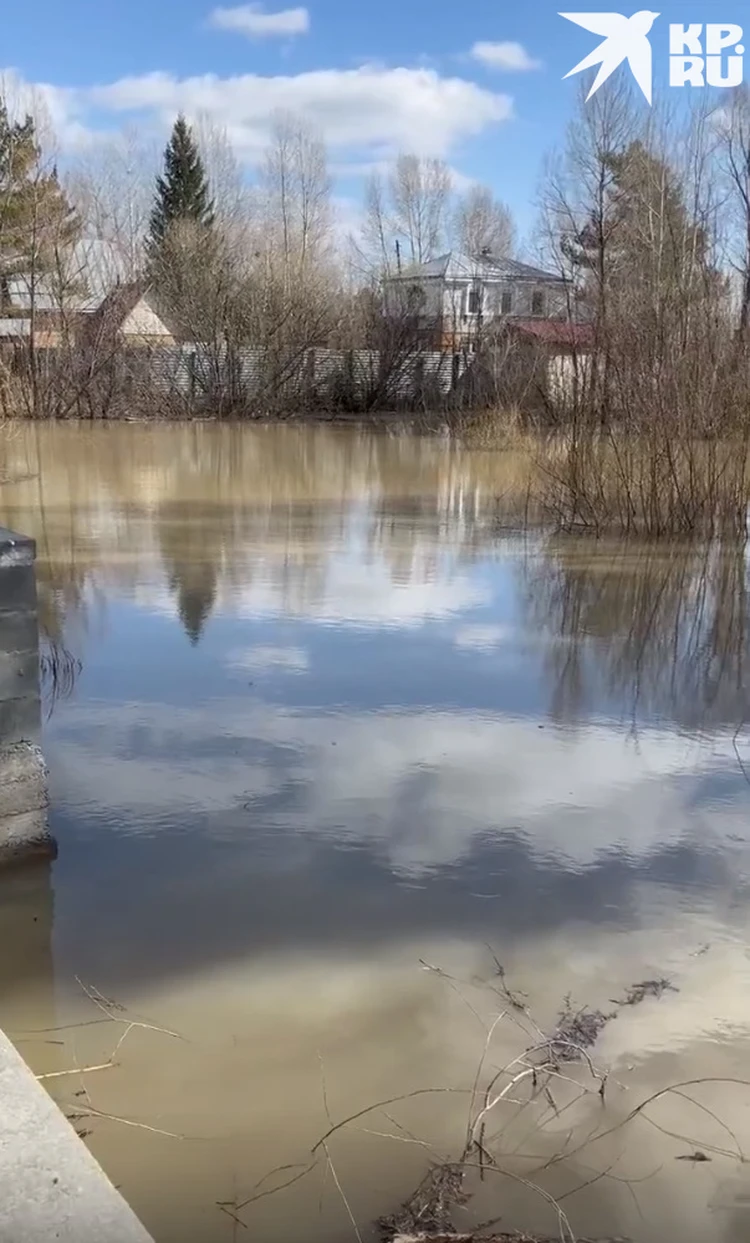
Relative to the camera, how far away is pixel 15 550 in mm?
2975

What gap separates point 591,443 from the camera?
7.97 meters

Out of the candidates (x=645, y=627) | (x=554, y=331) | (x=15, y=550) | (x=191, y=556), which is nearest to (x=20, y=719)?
(x=15, y=550)

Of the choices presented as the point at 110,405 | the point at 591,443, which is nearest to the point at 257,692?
the point at 591,443

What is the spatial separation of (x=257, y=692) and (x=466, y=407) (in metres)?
16.3

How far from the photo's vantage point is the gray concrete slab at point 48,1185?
1446 mm

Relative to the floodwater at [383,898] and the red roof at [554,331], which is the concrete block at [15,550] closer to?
the floodwater at [383,898]

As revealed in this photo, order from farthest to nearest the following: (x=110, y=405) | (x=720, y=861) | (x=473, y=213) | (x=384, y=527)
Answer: (x=473, y=213), (x=110, y=405), (x=384, y=527), (x=720, y=861)

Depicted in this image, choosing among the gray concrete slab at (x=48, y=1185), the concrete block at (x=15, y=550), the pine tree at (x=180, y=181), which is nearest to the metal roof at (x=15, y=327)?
the pine tree at (x=180, y=181)

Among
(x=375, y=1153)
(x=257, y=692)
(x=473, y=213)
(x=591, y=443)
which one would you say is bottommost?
(x=375, y=1153)

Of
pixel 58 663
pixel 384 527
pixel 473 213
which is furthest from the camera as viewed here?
pixel 473 213

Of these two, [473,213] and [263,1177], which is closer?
[263,1177]

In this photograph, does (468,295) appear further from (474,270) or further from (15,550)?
(15,550)

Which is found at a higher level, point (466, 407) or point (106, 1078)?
point (466, 407)

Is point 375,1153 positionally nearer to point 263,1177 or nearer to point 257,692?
point 263,1177
